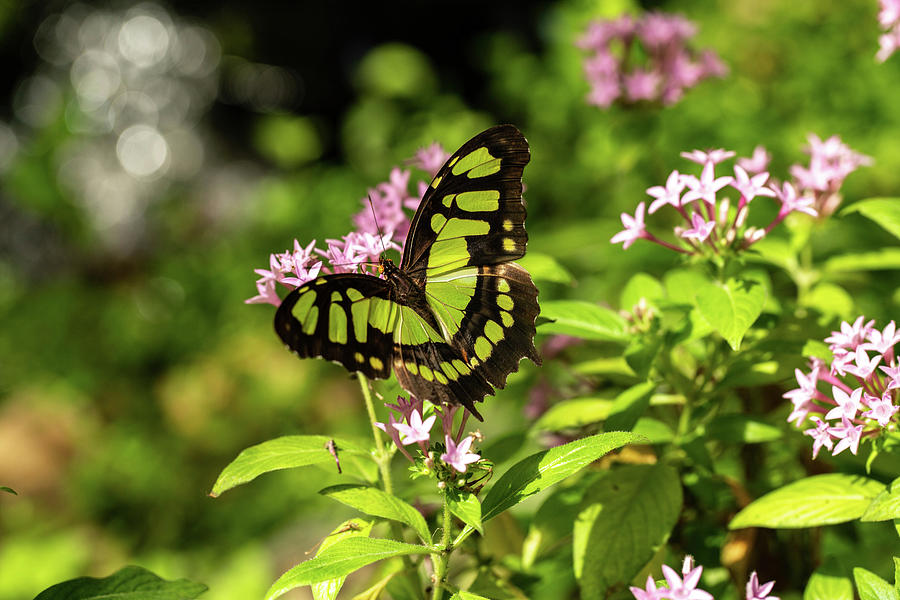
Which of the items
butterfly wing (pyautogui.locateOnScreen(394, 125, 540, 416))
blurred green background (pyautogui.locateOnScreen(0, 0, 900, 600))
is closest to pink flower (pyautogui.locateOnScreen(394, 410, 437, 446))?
butterfly wing (pyautogui.locateOnScreen(394, 125, 540, 416))

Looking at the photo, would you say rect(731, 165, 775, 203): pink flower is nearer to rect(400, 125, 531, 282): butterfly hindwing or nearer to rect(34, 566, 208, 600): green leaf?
rect(400, 125, 531, 282): butterfly hindwing

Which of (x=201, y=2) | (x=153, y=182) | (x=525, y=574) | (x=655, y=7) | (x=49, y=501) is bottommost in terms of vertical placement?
(x=525, y=574)

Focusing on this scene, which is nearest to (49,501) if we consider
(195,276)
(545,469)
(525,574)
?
(195,276)

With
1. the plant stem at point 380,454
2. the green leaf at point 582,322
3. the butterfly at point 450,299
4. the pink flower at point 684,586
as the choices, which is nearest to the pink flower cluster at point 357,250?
the butterfly at point 450,299

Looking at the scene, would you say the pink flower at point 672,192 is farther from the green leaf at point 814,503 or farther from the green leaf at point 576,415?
the green leaf at point 814,503

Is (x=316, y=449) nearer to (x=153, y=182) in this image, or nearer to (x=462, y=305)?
(x=462, y=305)
